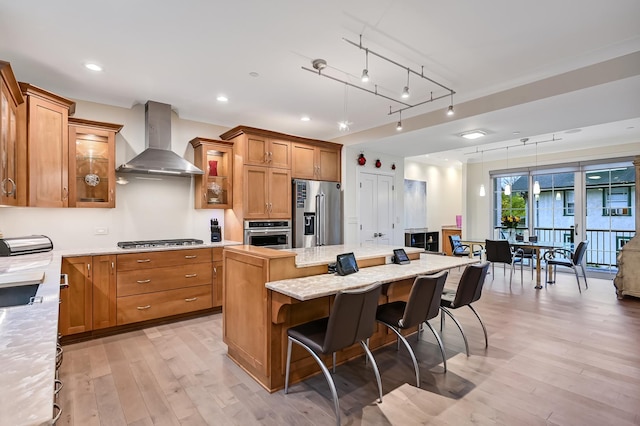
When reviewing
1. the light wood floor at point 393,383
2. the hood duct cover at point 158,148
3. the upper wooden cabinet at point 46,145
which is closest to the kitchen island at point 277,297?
the light wood floor at point 393,383

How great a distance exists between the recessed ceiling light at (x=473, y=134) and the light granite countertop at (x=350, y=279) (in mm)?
2177

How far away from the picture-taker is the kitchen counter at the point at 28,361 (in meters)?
0.66

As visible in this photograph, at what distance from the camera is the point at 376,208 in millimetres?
5883

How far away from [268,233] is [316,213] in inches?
34.4

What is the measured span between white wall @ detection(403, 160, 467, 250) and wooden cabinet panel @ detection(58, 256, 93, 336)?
6.87 m

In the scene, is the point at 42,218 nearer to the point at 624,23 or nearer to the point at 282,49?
the point at 282,49

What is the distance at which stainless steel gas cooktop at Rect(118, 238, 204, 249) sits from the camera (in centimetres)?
370

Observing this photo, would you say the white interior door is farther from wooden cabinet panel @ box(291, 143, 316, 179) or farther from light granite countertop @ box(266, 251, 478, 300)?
light granite countertop @ box(266, 251, 478, 300)

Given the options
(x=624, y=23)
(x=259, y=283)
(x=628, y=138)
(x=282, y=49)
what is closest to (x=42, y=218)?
(x=259, y=283)

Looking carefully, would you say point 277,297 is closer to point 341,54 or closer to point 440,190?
point 341,54

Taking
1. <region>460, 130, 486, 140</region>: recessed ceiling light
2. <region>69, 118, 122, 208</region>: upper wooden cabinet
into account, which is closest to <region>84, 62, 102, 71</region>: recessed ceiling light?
<region>69, 118, 122, 208</region>: upper wooden cabinet

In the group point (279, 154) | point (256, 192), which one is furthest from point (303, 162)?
point (256, 192)

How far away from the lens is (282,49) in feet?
9.16

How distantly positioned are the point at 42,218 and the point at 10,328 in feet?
10.1
